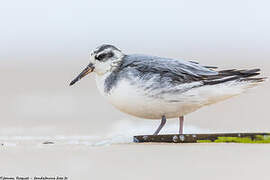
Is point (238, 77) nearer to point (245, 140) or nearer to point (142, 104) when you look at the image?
point (245, 140)

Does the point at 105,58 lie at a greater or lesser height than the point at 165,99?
greater

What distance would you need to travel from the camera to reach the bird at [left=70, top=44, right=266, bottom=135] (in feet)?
21.2

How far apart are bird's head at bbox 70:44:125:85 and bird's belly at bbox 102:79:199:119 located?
370 mm

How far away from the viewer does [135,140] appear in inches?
254

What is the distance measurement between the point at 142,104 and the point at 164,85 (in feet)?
1.22

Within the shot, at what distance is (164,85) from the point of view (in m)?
6.46

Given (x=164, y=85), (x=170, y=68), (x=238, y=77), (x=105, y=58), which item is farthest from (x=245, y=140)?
(x=105, y=58)

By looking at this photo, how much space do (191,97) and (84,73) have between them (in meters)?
1.59

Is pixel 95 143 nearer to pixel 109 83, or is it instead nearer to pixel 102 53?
pixel 109 83

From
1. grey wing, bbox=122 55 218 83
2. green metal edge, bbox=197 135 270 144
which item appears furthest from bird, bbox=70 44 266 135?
green metal edge, bbox=197 135 270 144

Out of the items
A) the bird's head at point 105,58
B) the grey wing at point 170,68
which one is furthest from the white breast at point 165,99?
the bird's head at point 105,58

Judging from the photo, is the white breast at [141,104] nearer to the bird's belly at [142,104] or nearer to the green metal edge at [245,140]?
the bird's belly at [142,104]

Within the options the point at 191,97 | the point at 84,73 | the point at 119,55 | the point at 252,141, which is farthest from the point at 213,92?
the point at 84,73

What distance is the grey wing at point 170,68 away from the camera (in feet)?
21.5
